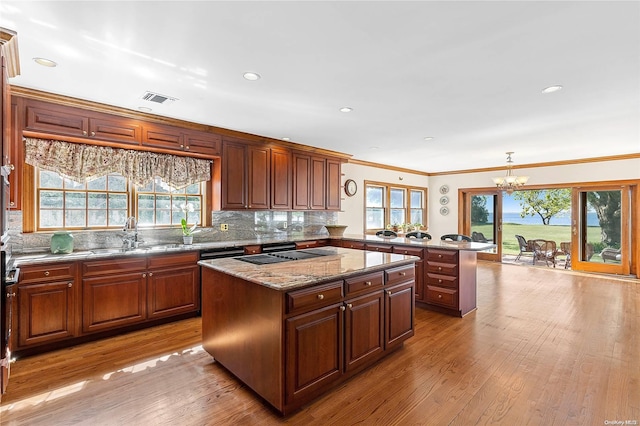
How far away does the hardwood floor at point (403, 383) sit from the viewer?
196cm

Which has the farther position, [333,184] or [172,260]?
[333,184]

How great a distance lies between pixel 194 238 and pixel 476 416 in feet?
12.6

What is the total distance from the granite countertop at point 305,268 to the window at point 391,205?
443 cm

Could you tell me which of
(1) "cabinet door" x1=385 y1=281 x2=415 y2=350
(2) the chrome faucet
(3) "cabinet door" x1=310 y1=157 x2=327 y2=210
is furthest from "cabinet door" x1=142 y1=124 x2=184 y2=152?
(1) "cabinet door" x1=385 y1=281 x2=415 y2=350

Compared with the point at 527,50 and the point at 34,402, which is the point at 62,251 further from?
the point at 527,50

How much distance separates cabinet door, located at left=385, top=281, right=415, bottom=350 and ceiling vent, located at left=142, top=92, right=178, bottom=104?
2.85 metres

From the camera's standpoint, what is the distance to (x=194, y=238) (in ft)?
14.6

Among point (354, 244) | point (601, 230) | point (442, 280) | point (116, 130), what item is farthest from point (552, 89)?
point (601, 230)

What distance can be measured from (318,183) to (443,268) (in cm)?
270

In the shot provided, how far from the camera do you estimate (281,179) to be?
5109 mm

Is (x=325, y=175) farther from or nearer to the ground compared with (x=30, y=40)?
nearer to the ground

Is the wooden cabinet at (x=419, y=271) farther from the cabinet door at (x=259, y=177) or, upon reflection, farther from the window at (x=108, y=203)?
the window at (x=108, y=203)

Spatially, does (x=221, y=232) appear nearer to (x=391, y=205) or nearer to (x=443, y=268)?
(x=443, y=268)

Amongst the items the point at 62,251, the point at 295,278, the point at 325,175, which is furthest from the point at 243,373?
the point at 325,175
